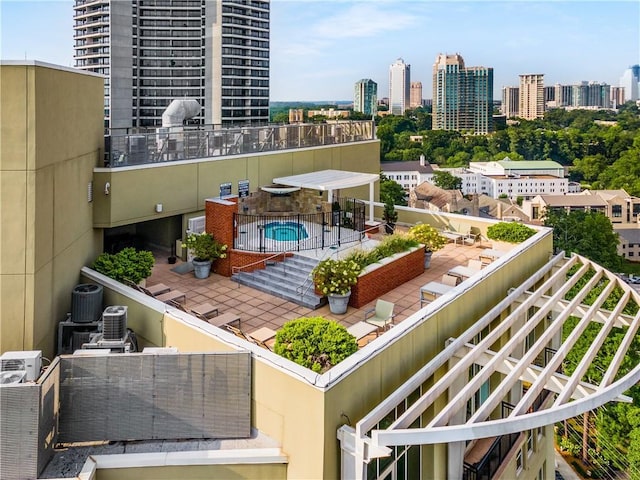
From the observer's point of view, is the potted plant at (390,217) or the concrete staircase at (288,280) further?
the potted plant at (390,217)

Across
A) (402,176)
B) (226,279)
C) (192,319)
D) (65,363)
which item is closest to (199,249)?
(226,279)

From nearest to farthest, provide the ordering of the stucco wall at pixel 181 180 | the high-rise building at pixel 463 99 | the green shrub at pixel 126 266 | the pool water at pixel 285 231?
the green shrub at pixel 126 266, the stucco wall at pixel 181 180, the pool water at pixel 285 231, the high-rise building at pixel 463 99

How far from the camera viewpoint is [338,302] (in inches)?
408

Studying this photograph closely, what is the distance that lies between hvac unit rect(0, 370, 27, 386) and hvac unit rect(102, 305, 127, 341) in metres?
1.97

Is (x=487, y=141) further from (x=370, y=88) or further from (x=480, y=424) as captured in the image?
(x=480, y=424)

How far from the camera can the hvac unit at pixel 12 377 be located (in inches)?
251

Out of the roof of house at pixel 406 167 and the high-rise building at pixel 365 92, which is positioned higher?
the high-rise building at pixel 365 92

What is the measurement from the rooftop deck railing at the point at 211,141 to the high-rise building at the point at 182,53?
220 ft

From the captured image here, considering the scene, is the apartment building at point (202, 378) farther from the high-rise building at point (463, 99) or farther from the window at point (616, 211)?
the high-rise building at point (463, 99)

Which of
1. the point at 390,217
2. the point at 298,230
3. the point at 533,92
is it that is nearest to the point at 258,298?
the point at 298,230

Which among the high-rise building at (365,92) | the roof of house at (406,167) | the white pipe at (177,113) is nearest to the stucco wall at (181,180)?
the white pipe at (177,113)

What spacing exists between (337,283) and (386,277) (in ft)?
5.67

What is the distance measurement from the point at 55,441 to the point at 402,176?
109075 mm

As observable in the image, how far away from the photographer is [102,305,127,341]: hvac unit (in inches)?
339
